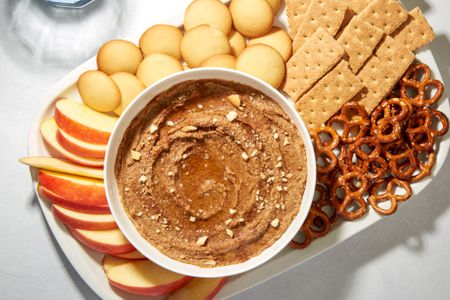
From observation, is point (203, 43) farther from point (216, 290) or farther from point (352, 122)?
point (216, 290)

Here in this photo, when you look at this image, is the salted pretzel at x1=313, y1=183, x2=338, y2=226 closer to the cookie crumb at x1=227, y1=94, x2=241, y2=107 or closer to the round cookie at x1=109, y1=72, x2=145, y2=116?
the cookie crumb at x1=227, y1=94, x2=241, y2=107

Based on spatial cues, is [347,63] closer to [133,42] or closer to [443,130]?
[443,130]

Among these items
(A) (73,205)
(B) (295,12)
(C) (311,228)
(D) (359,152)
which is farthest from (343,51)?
(A) (73,205)

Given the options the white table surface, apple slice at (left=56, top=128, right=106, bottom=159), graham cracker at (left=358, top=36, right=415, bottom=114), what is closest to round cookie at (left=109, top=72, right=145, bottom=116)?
apple slice at (left=56, top=128, right=106, bottom=159)

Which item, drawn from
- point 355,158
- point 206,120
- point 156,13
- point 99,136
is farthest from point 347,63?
point 99,136

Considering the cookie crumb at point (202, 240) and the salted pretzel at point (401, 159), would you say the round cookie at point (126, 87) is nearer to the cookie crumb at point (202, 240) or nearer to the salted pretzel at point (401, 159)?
the cookie crumb at point (202, 240)
